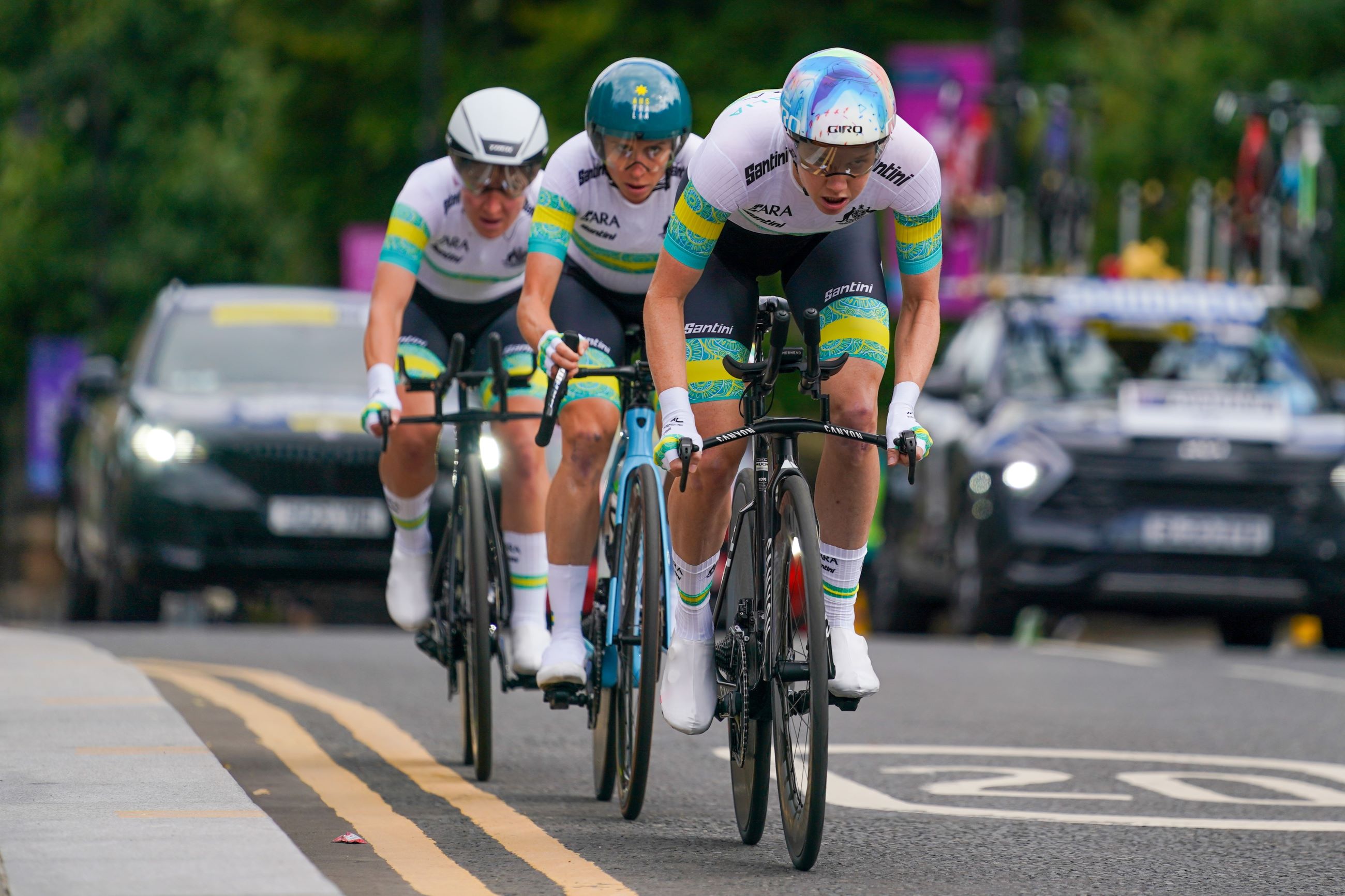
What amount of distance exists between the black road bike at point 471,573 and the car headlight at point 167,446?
17.0 feet


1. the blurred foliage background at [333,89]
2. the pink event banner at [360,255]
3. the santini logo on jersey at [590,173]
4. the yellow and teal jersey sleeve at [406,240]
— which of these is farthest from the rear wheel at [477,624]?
the pink event banner at [360,255]

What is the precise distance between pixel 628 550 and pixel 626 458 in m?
0.38

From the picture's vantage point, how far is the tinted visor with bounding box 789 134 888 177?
5848 mm

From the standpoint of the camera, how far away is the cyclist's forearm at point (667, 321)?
6176 millimetres

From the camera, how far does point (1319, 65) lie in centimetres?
2409

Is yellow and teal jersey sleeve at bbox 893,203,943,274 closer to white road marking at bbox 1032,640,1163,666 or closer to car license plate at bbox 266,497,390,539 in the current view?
white road marking at bbox 1032,640,1163,666

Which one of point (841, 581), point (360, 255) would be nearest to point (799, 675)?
point (841, 581)

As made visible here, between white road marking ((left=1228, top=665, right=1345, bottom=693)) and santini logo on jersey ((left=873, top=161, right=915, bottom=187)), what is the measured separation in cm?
586

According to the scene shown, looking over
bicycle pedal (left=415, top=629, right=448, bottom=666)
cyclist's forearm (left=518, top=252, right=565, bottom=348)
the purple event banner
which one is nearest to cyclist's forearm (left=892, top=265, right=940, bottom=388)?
cyclist's forearm (left=518, top=252, right=565, bottom=348)

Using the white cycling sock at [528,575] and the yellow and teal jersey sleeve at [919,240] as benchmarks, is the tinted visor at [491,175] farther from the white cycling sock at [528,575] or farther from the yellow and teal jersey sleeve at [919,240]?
the yellow and teal jersey sleeve at [919,240]

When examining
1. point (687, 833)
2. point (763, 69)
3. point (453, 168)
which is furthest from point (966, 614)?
point (763, 69)

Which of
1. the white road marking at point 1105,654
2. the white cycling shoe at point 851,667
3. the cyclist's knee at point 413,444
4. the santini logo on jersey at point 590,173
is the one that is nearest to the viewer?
the white cycling shoe at point 851,667

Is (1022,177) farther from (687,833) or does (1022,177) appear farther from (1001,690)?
(687,833)

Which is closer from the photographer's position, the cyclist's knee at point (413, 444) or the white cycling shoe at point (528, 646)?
the white cycling shoe at point (528, 646)
